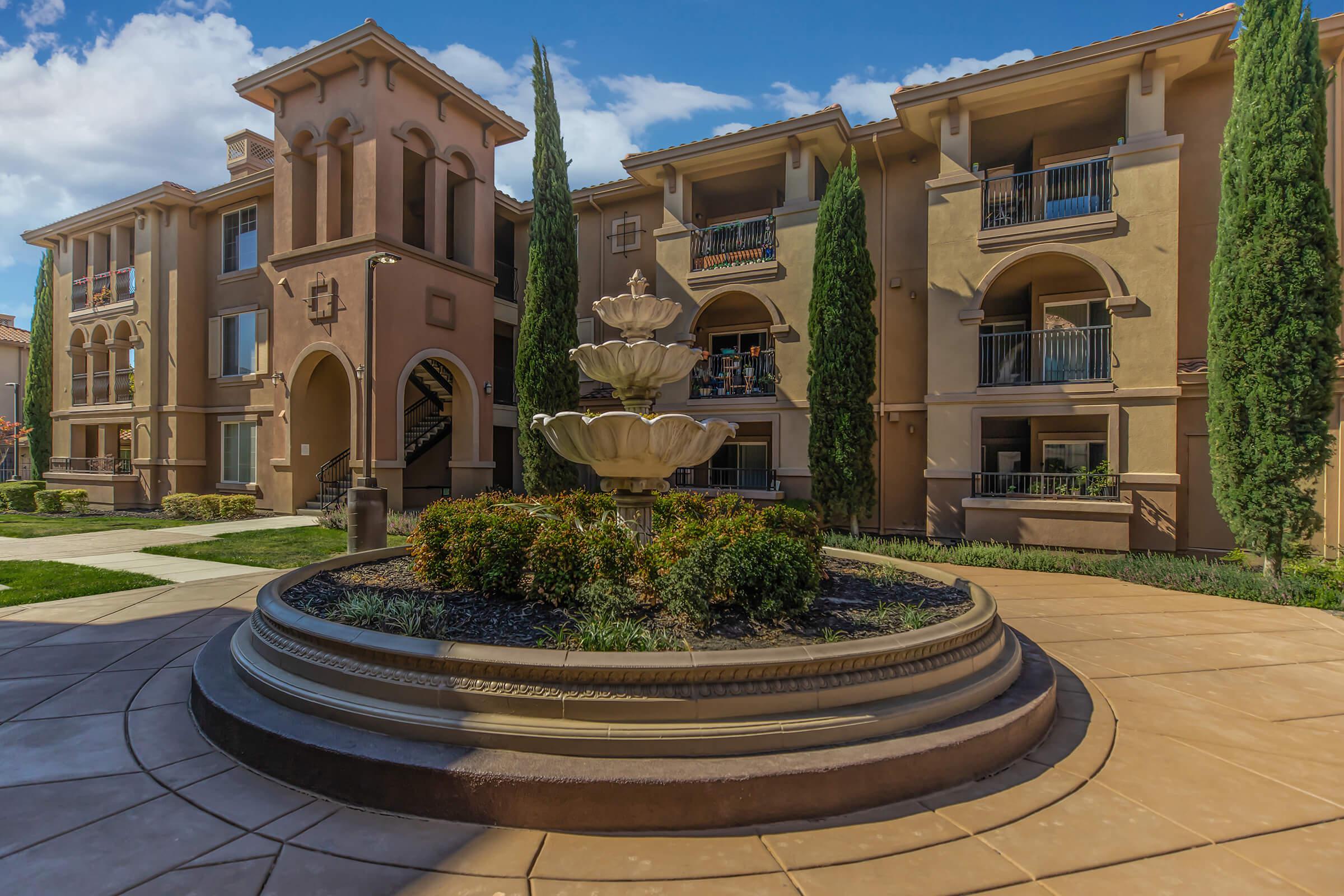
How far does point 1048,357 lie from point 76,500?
27.5 meters

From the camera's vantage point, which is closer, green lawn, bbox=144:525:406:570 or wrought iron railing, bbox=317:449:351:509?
green lawn, bbox=144:525:406:570

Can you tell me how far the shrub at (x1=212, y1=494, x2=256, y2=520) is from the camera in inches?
677

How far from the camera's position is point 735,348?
18281 mm

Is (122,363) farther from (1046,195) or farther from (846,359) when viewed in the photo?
(1046,195)

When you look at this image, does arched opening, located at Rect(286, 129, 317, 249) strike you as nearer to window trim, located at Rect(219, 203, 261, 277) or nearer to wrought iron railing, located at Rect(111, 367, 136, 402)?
window trim, located at Rect(219, 203, 261, 277)

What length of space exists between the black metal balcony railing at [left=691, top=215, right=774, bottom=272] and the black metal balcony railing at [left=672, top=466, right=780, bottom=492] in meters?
5.38

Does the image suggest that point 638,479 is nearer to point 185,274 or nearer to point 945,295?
point 945,295

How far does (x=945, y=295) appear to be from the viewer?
1415 centimetres

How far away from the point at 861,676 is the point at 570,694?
65.4 inches

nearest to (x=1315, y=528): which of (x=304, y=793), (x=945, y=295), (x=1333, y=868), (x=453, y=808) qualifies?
(x=945, y=295)

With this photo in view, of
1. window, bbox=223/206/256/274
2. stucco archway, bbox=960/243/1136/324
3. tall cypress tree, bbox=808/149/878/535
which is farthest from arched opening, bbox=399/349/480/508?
stucco archway, bbox=960/243/1136/324

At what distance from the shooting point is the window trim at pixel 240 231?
65.0 ft

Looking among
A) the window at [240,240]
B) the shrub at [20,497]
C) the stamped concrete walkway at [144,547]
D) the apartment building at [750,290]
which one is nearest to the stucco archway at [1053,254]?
the apartment building at [750,290]

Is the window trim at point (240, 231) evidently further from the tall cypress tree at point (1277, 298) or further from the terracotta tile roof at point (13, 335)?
the tall cypress tree at point (1277, 298)
